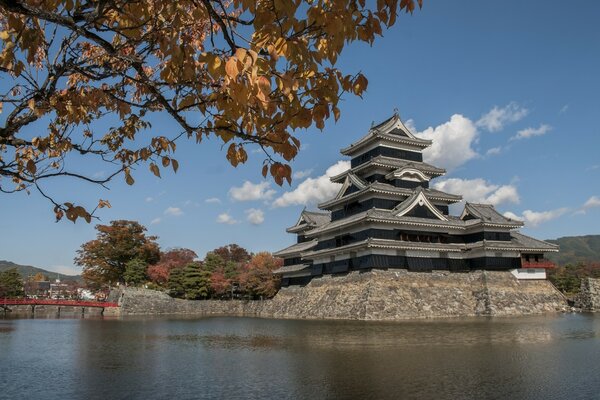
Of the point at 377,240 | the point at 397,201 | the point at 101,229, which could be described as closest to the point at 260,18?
the point at 377,240

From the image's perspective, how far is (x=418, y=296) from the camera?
28.4m

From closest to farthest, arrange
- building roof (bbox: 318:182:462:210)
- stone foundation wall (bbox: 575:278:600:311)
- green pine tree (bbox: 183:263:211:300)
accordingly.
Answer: building roof (bbox: 318:182:462:210)
stone foundation wall (bbox: 575:278:600:311)
green pine tree (bbox: 183:263:211:300)

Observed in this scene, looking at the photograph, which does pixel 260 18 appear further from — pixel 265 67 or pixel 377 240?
pixel 377 240

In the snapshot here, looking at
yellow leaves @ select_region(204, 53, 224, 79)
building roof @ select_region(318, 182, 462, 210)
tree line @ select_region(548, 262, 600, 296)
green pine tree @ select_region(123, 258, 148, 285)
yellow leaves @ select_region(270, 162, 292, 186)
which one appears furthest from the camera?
green pine tree @ select_region(123, 258, 148, 285)

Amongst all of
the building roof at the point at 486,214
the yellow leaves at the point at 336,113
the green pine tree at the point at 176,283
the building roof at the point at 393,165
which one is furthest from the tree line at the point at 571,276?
the yellow leaves at the point at 336,113

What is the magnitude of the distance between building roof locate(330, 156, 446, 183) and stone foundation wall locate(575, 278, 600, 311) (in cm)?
1442

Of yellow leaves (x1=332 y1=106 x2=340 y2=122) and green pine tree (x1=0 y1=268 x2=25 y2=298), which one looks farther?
green pine tree (x1=0 y1=268 x2=25 y2=298)

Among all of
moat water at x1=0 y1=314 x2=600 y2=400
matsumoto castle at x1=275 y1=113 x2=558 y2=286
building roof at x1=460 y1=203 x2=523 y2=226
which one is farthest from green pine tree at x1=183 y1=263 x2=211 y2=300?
moat water at x1=0 y1=314 x2=600 y2=400

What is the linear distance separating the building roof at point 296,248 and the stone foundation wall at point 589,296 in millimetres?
21947

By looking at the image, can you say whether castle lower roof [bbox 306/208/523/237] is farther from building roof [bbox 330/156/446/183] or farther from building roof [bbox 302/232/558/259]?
building roof [bbox 330/156/446/183]

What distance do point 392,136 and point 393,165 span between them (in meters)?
2.30

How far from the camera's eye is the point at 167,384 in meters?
9.01

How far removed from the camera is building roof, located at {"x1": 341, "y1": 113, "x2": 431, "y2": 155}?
34.0 m

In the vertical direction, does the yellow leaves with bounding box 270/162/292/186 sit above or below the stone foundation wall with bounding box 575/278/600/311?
above
